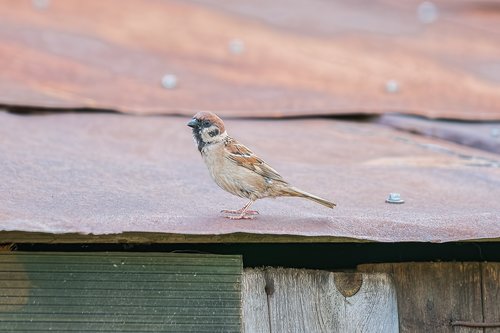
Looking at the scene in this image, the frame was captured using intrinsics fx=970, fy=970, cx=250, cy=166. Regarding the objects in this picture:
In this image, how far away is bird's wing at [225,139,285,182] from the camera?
3.72m

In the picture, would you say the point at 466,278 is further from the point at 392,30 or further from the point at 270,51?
the point at 392,30

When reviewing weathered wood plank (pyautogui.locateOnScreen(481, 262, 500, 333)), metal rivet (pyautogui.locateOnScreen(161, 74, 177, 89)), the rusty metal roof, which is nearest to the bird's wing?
the rusty metal roof

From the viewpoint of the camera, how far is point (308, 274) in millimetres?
3576

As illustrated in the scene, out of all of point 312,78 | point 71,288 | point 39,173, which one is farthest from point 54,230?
point 312,78

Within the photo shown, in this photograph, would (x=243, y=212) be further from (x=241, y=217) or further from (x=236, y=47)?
(x=236, y=47)

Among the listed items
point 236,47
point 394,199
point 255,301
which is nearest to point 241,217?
point 255,301

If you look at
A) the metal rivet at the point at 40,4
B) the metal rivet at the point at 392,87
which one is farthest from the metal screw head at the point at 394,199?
the metal rivet at the point at 40,4

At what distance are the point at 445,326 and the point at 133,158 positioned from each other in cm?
162

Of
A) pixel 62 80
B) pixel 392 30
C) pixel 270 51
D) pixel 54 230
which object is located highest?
pixel 392 30

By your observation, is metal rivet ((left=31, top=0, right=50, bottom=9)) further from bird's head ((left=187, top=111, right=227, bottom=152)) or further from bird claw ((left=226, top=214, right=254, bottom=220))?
bird claw ((left=226, top=214, right=254, bottom=220))

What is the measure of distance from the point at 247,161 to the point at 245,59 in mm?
2997

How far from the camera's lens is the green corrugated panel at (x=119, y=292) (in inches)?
126

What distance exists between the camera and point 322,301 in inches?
140

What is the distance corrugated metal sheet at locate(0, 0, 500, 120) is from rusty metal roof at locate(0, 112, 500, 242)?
0.39 meters
